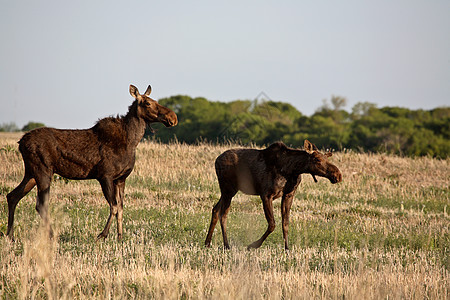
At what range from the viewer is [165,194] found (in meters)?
15.7

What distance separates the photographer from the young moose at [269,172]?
29.7 feet

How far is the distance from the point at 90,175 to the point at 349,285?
5.23 meters

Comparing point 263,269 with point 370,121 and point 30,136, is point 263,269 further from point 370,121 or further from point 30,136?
point 370,121

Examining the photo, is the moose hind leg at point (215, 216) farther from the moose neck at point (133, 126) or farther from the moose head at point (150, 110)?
the moose neck at point (133, 126)

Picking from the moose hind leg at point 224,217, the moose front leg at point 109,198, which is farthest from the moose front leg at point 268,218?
the moose front leg at point 109,198

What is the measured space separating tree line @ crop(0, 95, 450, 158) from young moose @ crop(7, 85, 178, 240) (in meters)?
47.9

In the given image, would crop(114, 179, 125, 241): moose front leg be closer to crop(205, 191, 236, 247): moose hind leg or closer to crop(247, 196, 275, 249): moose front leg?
crop(205, 191, 236, 247): moose hind leg

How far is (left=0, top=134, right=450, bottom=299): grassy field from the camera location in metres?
6.59

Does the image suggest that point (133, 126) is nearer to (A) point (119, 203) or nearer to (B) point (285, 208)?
(A) point (119, 203)

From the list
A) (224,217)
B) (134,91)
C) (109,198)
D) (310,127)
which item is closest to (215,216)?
(224,217)

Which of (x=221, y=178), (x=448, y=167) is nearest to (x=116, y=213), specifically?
(x=221, y=178)

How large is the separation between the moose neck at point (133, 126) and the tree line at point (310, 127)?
158 ft

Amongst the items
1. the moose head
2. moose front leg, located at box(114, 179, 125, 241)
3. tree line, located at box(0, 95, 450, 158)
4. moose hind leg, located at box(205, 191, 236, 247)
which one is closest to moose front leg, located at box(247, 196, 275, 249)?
moose hind leg, located at box(205, 191, 236, 247)

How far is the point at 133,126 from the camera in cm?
1027
